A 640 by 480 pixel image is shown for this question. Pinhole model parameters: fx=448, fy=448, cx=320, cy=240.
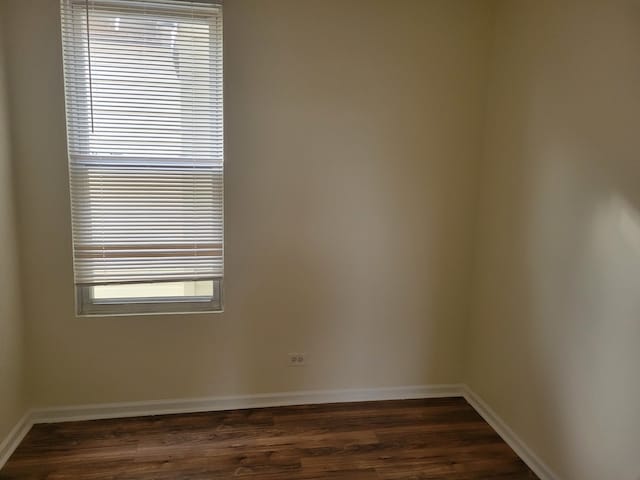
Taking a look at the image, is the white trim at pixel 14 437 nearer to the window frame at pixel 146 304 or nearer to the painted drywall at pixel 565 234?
the window frame at pixel 146 304

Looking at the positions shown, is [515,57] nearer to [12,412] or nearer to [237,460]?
[237,460]

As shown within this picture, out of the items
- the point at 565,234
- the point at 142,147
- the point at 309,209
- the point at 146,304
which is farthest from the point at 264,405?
the point at 565,234

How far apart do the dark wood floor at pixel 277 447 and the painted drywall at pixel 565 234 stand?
1.09ft

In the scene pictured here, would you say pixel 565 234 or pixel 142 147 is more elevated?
pixel 142 147

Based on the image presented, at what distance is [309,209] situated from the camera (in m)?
2.77

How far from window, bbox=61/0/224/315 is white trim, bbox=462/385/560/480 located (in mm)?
1912

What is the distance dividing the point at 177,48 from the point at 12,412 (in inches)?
86.4

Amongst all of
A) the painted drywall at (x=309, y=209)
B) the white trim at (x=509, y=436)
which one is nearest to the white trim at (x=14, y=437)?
the painted drywall at (x=309, y=209)

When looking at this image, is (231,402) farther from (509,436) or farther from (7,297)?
(509,436)

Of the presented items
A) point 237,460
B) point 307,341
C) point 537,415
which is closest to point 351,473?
point 237,460

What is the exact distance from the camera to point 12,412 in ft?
8.00

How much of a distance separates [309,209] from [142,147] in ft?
3.36

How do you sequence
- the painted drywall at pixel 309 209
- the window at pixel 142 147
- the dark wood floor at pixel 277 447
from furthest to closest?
the painted drywall at pixel 309 209 → the window at pixel 142 147 → the dark wood floor at pixel 277 447

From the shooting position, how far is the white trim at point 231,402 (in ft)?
8.79
